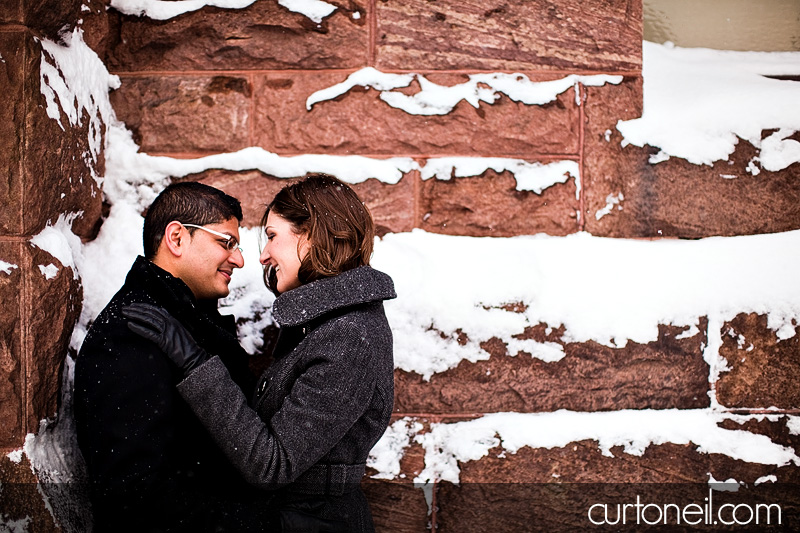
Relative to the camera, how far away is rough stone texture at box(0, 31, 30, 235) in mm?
2098

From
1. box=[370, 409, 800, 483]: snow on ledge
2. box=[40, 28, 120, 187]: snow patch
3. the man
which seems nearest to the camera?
the man

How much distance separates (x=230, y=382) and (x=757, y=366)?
7.05 feet

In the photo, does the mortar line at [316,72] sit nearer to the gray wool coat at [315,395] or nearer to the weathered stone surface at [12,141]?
the weathered stone surface at [12,141]

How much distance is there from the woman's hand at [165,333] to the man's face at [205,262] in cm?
28

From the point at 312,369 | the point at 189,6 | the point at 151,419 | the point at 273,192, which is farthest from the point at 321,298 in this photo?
the point at 189,6

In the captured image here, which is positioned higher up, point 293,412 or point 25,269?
point 25,269

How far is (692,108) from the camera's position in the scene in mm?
2787

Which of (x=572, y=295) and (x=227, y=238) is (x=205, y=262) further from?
(x=572, y=295)

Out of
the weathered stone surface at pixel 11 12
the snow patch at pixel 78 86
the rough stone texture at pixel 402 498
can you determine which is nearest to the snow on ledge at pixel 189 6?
the snow patch at pixel 78 86

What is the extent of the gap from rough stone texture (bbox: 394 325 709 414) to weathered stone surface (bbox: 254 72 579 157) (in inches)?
34.0

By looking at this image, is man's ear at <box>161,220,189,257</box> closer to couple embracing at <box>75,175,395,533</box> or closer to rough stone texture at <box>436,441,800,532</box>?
couple embracing at <box>75,175,395,533</box>

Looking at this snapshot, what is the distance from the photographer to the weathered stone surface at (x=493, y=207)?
2754 mm

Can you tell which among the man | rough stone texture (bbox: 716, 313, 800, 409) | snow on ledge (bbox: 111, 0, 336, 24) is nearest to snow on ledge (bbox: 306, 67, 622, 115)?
snow on ledge (bbox: 111, 0, 336, 24)

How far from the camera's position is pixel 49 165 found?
2.21 m
